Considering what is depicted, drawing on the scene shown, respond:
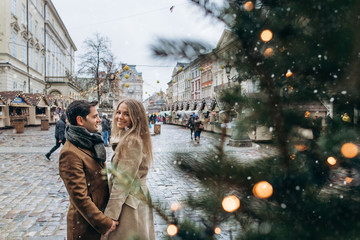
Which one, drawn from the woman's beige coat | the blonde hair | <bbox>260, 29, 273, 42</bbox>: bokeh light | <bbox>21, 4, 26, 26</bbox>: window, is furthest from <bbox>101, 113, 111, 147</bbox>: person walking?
<bbox>21, 4, 26, 26</bbox>: window

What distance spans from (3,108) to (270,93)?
2689 centimetres

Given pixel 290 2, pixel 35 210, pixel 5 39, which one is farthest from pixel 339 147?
pixel 5 39

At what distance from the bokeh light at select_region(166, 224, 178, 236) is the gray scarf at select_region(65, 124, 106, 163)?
51.3 inches

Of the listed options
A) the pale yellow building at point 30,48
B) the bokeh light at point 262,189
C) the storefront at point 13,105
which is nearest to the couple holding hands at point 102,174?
the bokeh light at point 262,189

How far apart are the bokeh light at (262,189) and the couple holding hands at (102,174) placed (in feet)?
3.40

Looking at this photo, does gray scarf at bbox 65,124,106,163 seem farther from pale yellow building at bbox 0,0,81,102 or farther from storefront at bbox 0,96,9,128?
storefront at bbox 0,96,9,128

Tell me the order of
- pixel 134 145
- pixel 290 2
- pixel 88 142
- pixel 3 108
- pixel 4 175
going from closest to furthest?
1. pixel 290 2
2. pixel 134 145
3. pixel 88 142
4. pixel 4 175
5. pixel 3 108

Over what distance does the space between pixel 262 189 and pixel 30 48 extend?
40.0 meters

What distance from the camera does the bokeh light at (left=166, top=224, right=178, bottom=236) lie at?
97 cm

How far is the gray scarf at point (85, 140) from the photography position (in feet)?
6.82

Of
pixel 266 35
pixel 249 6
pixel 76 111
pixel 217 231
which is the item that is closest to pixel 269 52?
pixel 266 35

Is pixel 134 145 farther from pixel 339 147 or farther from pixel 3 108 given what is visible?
pixel 3 108

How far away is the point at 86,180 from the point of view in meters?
2.04

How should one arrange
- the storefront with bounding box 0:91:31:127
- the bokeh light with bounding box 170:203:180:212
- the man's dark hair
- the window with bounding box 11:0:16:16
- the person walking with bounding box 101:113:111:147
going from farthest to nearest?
the window with bounding box 11:0:16:16
the storefront with bounding box 0:91:31:127
the person walking with bounding box 101:113:111:147
the man's dark hair
the bokeh light with bounding box 170:203:180:212
